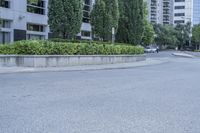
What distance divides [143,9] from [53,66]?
671 inches

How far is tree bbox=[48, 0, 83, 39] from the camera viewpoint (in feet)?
92.2

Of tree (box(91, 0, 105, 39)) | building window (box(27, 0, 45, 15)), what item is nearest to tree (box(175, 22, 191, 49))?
building window (box(27, 0, 45, 15))

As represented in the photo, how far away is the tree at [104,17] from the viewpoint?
111 feet

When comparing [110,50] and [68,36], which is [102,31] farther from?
[68,36]

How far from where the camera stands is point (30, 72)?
69.9 ft

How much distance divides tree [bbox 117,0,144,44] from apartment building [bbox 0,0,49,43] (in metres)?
11.0

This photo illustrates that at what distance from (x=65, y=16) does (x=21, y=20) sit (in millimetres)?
17376

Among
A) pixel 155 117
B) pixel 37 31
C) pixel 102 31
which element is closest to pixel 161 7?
pixel 37 31

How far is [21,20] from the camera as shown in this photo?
44.4 meters

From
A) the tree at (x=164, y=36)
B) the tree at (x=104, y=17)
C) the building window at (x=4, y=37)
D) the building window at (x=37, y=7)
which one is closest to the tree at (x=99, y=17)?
the tree at (x=104, y=17)

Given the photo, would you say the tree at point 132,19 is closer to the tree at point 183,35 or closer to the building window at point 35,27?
the building window at point 35,27

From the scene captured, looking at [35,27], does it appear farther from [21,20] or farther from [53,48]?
[53,48]

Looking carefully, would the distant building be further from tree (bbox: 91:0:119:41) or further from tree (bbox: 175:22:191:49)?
tree (bbox: 91:0:119:41)

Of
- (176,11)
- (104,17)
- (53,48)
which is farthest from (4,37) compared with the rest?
(176,11)
